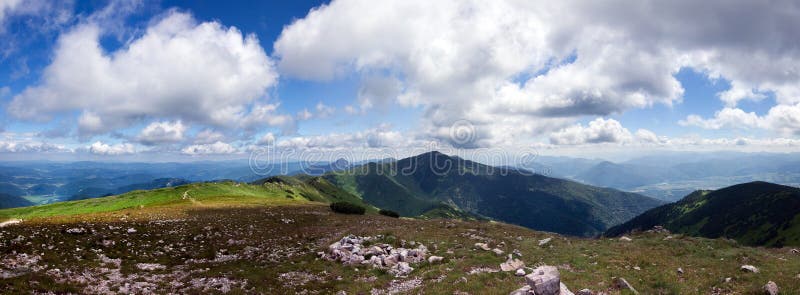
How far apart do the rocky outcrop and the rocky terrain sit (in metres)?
0.10

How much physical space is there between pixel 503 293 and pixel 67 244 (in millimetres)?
31863

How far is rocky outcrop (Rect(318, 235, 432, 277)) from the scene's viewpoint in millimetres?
25406

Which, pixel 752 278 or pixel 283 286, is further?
pixel 283 286

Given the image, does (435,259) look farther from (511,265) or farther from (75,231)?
(75,231)

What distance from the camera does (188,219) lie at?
43281 mm

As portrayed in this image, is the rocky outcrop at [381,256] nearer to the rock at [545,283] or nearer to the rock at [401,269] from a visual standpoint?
the rock at [401,269]

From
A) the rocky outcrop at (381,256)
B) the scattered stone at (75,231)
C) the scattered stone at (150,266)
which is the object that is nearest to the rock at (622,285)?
the rocky outcrop at (381,256)

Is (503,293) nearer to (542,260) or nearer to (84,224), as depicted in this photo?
(542,260)

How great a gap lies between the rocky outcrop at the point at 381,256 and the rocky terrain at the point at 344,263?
96 millimetres

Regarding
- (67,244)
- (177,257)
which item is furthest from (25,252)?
(177,257)

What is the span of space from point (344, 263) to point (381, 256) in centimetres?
298

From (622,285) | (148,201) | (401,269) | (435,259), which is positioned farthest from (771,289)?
(148,201)

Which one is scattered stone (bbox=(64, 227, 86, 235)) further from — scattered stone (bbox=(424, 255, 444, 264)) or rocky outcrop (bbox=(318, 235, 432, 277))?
scattered stone (bbox=(424, 255, 444, 264))

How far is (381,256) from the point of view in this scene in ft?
89.2
